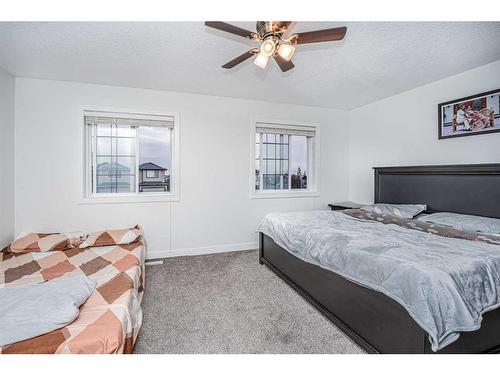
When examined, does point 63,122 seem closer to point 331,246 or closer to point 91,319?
point 91,319

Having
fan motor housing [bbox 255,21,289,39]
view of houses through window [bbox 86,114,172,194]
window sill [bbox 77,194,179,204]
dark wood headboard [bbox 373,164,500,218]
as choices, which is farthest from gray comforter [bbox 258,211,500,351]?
view of houses through window [bbox 86,114,172,194]

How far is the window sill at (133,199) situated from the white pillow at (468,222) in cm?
327

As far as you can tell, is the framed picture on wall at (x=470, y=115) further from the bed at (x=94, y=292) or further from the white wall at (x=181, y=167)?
the bed at (x=94, y=292)

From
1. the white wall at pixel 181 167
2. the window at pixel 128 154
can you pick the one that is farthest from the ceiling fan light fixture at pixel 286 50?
the window at pixel 128 154

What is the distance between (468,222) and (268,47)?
2.46 meters

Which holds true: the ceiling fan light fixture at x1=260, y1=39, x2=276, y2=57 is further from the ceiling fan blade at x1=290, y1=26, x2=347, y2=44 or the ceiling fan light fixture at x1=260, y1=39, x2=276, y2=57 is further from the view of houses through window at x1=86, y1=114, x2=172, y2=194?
the view of houses through window at x1=86, y1=114, x2=172, y2=194

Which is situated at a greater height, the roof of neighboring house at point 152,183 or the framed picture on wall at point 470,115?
the framed picture on wall at point 470,115

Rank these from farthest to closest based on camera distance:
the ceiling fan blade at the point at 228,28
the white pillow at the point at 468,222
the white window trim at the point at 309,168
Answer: the white window trim at the point at 309,168, the white pillow at the point at 468,222, the ceiling fan blade at the point at 228,28

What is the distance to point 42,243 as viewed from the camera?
2770mm

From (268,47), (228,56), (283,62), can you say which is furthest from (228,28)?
(228,56)

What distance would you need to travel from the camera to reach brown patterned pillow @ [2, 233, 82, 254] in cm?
268

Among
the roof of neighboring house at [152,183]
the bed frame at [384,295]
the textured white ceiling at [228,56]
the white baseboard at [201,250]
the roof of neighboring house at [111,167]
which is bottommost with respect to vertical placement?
the white baseboard at [201,250]

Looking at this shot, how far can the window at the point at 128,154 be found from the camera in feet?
11.4
